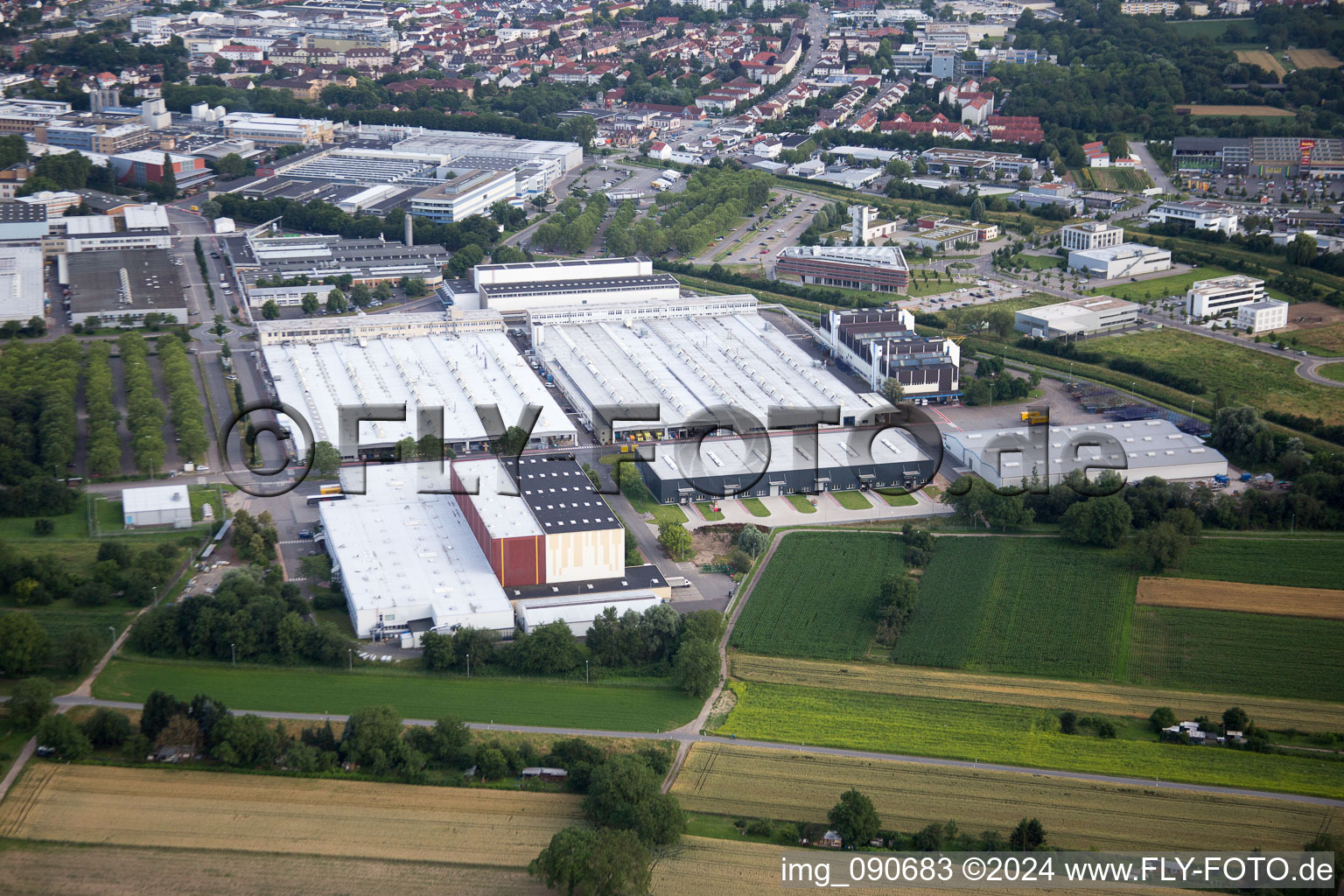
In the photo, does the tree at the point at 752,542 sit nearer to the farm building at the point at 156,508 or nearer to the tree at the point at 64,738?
the farm building at the point at 156,508

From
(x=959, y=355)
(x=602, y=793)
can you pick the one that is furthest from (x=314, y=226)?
(x=602, y=793)

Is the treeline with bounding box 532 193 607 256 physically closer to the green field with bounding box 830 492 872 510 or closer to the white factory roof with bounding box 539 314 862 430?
the white factory roof with bounding box 539 314 862 430

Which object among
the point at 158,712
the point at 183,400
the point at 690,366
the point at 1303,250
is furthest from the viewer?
the point at 1303,250

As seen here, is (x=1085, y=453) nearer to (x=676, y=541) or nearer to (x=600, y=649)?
(x=676, y=541)

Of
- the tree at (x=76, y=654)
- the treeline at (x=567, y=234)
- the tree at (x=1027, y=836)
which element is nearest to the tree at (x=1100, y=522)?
the tree at (x=1027, y=836)

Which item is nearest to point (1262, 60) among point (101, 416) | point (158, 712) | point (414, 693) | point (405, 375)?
point (405, 375)

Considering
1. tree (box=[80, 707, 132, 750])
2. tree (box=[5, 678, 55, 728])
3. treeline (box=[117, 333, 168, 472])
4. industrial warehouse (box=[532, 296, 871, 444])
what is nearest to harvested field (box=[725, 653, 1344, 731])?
tree (box=[80, 707, 132, 750])
